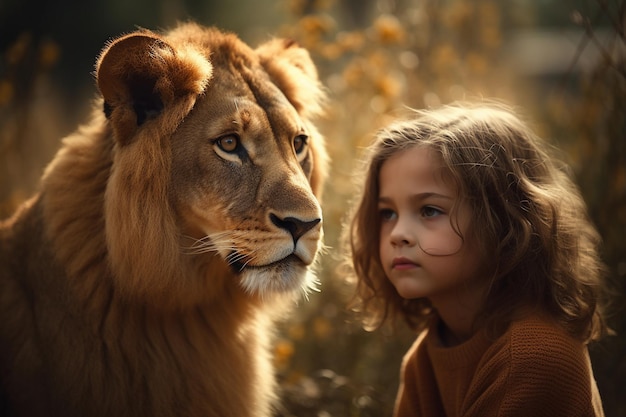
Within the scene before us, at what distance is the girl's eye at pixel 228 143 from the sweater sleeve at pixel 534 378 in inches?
47.2

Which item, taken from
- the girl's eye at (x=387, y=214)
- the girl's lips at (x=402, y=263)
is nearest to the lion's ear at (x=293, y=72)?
the girl's eye at (x=387, y=214)

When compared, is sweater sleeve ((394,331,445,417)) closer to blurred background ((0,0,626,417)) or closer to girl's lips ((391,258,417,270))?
blurred background ((0,0,626,417))

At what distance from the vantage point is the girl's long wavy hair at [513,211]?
8.47 feet

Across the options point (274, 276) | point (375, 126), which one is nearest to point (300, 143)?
point (274, 276)

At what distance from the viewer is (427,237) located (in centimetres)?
256

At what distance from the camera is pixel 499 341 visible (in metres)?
2.46

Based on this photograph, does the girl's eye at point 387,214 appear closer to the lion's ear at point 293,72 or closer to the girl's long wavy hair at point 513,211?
the girl's long wavy hair at point 513,211

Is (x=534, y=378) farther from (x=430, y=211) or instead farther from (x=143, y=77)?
(x=143, y=77)

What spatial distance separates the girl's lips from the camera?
2599 millimetres

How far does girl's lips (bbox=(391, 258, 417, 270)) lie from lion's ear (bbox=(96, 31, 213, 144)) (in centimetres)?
98

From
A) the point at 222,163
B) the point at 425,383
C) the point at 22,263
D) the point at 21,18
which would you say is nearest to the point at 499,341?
the point at 425,383

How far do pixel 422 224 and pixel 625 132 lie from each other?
2322 millimetres

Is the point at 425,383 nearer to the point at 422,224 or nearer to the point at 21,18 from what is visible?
the point at 422,224

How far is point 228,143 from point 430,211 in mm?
805
